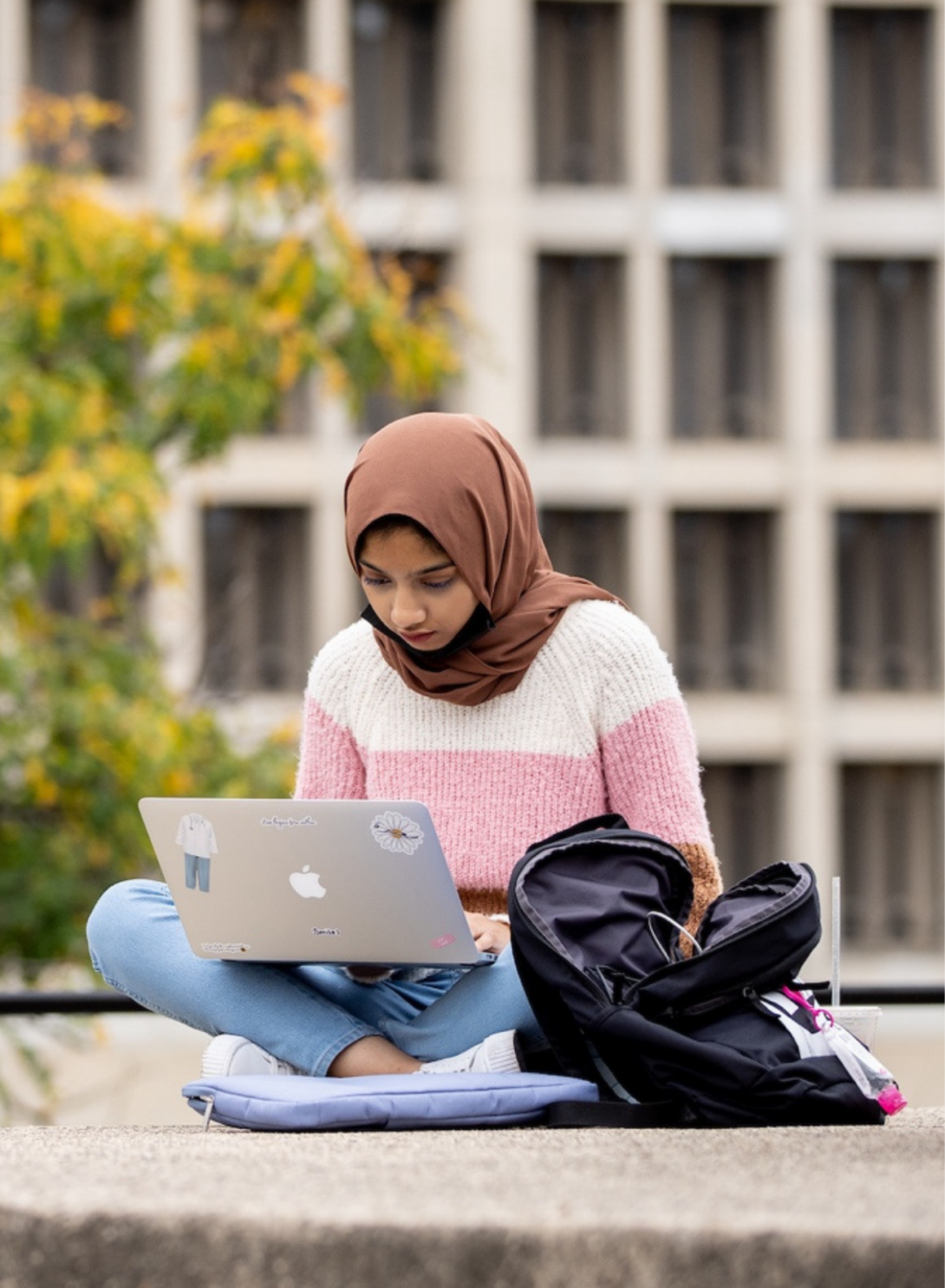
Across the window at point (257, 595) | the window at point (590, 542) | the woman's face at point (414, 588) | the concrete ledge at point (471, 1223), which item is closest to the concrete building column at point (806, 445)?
the window at point (590, 542)

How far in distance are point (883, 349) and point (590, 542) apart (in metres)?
2.35

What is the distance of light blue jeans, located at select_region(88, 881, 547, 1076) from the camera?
291cm

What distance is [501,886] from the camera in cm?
308

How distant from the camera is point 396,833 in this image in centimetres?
269

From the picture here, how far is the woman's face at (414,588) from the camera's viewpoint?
3000mm

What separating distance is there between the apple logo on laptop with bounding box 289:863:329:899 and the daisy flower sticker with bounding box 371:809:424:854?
12 cm

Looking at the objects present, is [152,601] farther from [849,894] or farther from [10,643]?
[10,643]

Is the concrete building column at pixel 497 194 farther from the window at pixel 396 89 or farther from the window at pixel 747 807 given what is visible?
the window at pixel 747 807

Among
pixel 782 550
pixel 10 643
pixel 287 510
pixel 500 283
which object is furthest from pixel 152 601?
pixel 10 643

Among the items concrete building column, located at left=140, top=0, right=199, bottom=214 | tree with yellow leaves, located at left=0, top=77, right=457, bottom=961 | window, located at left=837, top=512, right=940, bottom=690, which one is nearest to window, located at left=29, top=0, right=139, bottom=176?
concrete building column, located at left=140, top=0, right=199, bottom=214

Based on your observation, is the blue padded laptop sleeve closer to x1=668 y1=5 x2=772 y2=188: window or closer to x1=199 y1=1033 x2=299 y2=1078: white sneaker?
x1=199 y1=1033 x2=299 y2=1078: white sneaker

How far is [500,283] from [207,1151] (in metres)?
11.9

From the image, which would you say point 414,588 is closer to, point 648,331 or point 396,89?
point 648,331

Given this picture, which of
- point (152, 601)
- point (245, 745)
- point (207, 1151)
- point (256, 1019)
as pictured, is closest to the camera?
point (207, 1151)
